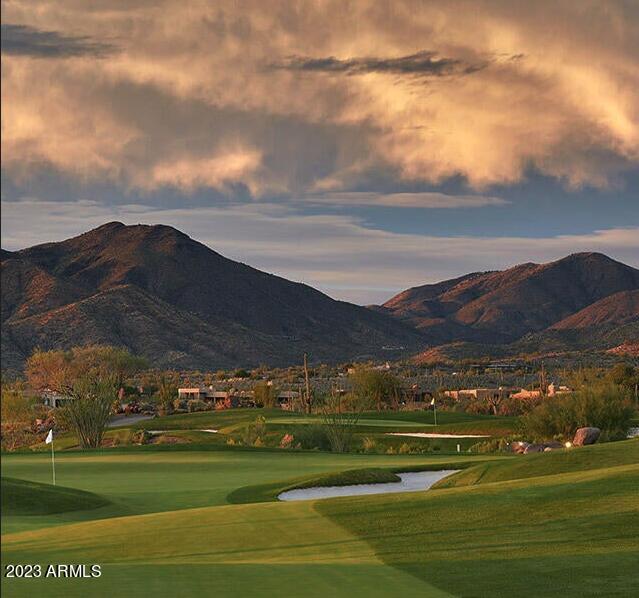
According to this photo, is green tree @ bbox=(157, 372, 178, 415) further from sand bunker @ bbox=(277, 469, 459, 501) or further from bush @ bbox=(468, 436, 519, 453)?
sand bunker @ bbox=(277, 469, 459, 501)

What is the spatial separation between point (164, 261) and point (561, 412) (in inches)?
5128

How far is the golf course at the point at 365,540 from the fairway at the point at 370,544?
2 cm

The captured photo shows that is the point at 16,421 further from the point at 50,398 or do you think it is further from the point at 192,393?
the point at 192,393

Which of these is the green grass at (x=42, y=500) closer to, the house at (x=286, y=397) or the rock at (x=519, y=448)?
the rock at (x=519, y=448)

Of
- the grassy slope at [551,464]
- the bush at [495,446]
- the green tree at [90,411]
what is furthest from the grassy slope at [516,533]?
the green tree at [90,411]

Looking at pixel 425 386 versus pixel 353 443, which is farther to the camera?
pixel 425 386

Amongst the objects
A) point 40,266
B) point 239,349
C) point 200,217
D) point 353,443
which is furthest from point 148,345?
point 353,443

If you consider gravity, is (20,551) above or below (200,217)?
below

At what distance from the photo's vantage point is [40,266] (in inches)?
6112

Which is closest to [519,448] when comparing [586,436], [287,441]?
[586,436]

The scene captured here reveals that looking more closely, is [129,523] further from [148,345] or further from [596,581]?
[148,345]

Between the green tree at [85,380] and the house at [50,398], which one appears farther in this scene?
the house at [50,398]

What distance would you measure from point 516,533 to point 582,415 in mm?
29629

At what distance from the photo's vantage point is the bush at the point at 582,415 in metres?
43.4
